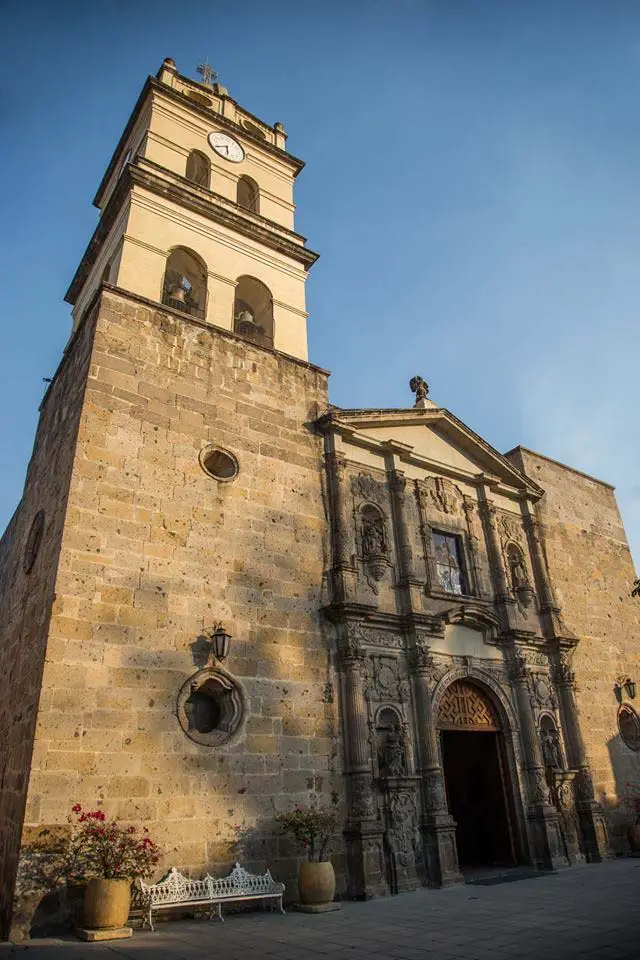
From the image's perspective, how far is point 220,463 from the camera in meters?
11.4

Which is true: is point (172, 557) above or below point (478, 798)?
above

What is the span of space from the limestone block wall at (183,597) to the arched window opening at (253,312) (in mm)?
1325

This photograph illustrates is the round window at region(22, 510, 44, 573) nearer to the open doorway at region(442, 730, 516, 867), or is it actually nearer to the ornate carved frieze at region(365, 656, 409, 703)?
the ornate carved frieze at region(365, 656, 409, 703)

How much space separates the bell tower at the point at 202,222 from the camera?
13.2m

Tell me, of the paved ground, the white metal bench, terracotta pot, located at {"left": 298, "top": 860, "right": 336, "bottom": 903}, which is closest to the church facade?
the white metal bench

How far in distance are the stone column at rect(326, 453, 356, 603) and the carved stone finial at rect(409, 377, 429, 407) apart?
13.0 feet

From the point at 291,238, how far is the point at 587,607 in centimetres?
1156

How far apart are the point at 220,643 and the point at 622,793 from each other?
10.7 m

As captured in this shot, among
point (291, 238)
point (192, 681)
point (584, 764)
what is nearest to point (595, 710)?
point (584, 764)

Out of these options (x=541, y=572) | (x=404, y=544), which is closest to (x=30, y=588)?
(x=404, y=544)

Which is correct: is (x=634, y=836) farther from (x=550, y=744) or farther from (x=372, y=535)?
(x=372, y=535)

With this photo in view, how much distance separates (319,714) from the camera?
1060 centimetres

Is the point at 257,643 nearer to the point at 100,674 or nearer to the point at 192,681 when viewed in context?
the point at 192,681

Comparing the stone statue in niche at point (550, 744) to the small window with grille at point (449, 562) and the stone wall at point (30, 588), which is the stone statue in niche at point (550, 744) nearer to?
the small window with grille at point (449, 562)
